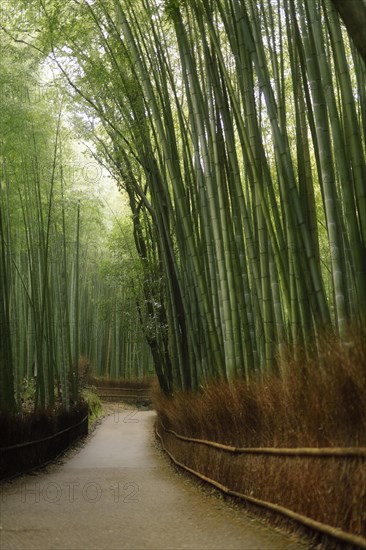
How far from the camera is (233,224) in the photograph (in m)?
4.36

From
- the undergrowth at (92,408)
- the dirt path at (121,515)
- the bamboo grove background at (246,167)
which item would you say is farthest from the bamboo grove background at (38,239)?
the undergrowth at (92,408)

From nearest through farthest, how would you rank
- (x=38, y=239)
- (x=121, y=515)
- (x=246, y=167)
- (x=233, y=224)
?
(x=121, y=515)
(x=246, y=167)
(x=233, y=224)
(x=38, y=239)

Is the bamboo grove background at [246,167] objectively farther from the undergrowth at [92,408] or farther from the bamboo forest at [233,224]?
the undergrowth at [92,408]

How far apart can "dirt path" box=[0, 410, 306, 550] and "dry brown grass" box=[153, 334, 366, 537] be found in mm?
185

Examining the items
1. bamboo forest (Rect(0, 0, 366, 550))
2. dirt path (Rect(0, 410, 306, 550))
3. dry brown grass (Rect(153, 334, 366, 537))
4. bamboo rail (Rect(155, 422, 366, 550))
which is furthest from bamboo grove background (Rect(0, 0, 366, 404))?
dirt path (Rect(0, 410, 306, 550))

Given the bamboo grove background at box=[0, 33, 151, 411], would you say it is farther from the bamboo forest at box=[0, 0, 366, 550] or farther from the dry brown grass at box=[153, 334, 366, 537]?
the dry brown grass at box=[153, 334, 366, 537]

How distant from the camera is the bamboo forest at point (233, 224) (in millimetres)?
2502

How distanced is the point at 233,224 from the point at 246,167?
0.52 meters

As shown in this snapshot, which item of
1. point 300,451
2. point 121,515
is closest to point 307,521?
A: point 300,451

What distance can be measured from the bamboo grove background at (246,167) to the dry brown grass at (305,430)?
0.20 metres

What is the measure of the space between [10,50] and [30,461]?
4.07m

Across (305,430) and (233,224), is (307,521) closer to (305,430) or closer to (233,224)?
(305,430)

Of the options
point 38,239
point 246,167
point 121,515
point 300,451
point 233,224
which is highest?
point 38,239

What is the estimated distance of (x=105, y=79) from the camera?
6.44 meters
